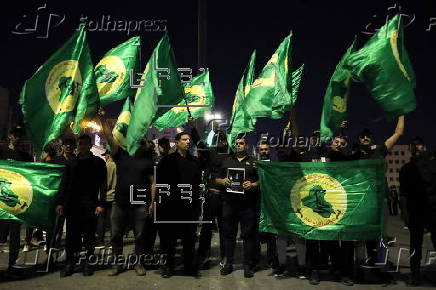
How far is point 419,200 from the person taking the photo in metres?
5.38

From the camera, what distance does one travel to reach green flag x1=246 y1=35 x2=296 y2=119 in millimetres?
6918

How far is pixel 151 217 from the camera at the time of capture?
6.07m

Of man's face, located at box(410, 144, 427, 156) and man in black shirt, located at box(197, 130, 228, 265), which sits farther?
man in black shirt, located at box(197, 130, 228, 265)

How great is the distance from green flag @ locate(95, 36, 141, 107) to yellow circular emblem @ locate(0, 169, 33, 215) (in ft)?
8.25

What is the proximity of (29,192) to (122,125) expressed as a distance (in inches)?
120

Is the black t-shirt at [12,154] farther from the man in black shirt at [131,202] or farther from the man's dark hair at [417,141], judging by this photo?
the man's dark hair at [417,141]

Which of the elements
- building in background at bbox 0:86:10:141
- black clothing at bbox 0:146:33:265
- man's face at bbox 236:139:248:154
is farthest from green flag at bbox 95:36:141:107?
building in background at bbox 0:86:10:141

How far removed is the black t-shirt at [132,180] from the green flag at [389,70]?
3.81 metres

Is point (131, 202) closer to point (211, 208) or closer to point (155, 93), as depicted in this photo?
point (211, 208)

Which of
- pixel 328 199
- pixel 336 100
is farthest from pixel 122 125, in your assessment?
pixel 328 199

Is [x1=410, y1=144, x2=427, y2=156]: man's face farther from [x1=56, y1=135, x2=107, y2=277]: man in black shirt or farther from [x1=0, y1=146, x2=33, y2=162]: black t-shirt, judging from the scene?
[x1=0, y1=146, x2=33, y2=162]: black t-shirt

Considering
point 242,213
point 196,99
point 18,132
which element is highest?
point 196,99

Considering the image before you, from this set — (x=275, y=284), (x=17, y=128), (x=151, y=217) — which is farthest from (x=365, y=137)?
(x=17, y=128)

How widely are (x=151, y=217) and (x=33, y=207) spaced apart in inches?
72.2
